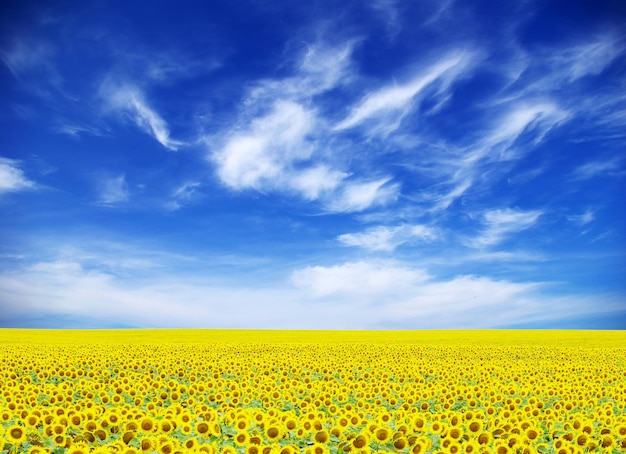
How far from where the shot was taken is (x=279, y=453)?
8.58m

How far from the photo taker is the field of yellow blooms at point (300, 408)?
10305mm

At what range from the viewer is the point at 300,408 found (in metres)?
14.5

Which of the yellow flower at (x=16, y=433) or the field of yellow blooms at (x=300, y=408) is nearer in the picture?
the field of yellow blooms at (x=300, y=408)

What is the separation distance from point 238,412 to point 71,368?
12.0m

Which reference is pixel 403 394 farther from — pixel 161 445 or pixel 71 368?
pixel 71 368

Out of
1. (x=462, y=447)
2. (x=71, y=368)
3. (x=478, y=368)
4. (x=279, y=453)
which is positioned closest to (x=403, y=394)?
(x=462, y=447)

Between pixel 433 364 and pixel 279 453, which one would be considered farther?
pixel 433 364

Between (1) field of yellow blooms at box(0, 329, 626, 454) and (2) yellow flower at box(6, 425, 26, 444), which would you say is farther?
(2) yellow flower at box(6, 425, 26, 444)

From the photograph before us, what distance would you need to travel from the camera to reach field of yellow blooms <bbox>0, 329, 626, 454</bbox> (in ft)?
33.8

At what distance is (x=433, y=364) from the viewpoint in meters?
26.5

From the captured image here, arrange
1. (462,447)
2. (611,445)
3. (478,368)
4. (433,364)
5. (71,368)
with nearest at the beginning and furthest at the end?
1. (462,447)
2. (611,445)
3. (71,368)
4. (478,368)
5. (433,364)

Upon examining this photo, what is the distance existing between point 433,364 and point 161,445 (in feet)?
62.8

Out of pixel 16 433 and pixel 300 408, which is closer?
pixel 16 433

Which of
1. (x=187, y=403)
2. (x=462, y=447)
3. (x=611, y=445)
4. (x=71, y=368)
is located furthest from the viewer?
(x=71, y=368)
